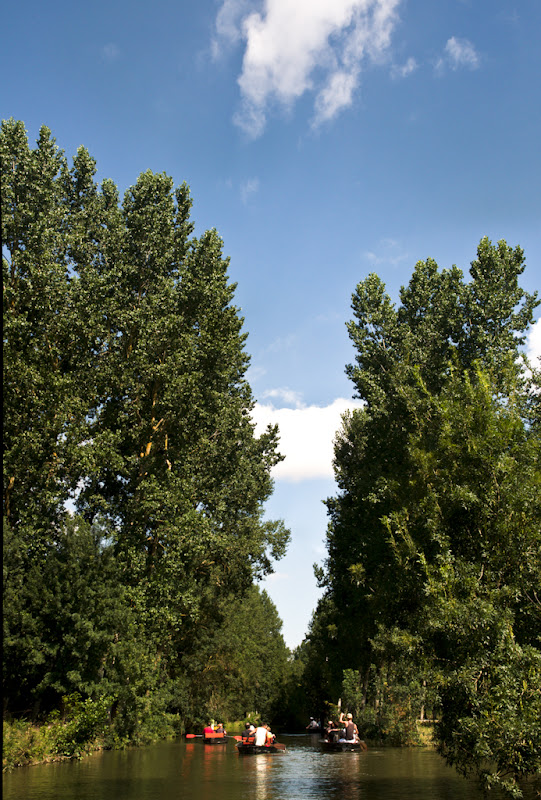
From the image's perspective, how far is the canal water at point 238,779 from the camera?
824 inches

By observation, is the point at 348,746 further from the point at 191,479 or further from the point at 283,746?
the point at 191,479

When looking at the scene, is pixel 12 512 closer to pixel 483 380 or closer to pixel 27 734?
pixel 27 734

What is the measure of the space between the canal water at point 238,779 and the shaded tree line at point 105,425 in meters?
3.63

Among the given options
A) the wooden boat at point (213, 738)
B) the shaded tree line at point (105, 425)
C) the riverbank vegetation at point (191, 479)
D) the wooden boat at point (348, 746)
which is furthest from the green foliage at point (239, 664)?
the shaded tree line at point (105, 425)

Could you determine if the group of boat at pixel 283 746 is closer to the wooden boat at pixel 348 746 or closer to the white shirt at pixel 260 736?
the wooden boat at pixel 348 746

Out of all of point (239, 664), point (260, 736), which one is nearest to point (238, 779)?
point (260, 736)

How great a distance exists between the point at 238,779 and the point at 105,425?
703 inches

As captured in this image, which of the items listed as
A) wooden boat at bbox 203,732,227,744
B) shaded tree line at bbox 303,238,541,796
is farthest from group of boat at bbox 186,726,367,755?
shaded tree line at bbox 303,238,541,796

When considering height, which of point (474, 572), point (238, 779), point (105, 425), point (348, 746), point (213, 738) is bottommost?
point (213, 738)

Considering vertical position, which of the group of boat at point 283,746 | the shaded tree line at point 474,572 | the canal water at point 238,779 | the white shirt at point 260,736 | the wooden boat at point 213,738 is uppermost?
the shaded tree line at point 474,572

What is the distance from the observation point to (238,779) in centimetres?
2648

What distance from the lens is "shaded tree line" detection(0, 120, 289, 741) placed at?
1182 inches

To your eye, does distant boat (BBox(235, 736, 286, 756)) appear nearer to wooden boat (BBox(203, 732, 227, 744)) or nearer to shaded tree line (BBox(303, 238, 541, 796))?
wooden boat (BBox(203, 732, 227, 744))

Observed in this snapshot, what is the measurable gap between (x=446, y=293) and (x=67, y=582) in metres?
27.8
